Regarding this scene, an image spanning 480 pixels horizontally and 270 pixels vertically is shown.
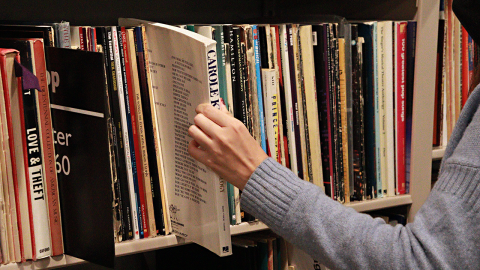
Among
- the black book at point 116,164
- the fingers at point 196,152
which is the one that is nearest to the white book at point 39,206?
the black book at point 116,164

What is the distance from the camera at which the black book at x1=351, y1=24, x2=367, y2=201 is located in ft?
3.16

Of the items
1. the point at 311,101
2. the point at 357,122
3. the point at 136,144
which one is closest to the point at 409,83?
the point at 357,122

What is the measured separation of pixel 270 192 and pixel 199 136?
0.14 m

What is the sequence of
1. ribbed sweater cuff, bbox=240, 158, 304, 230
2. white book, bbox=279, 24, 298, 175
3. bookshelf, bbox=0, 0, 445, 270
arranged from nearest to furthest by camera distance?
ribbed sweater cuff, bbox=240, 158, 304, 230 < white book, bbox=279, 24, 298, 175 < bookshelf, bbox=0, 0, 445, 270

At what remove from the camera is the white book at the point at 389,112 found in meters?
0.99

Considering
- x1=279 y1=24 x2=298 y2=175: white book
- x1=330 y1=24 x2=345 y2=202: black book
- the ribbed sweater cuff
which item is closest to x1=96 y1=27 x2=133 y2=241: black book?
the ribbed sweater cuff

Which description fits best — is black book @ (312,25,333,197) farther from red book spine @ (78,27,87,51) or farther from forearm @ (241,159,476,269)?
red book spine @ (78,27,87,51)

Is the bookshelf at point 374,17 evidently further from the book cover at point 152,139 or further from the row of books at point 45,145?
the row of books at point 45,145

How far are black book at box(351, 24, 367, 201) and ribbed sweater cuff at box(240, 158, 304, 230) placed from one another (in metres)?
0.34

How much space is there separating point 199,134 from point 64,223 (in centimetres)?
29

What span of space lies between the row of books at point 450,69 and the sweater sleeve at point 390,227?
0.51 metres

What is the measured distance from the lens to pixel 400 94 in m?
1.01

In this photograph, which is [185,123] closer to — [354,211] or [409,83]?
[354,211]

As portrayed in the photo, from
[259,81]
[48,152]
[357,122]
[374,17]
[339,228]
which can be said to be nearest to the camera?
[339,228]
